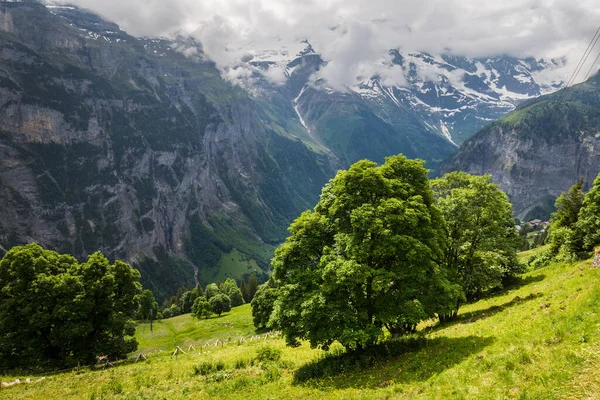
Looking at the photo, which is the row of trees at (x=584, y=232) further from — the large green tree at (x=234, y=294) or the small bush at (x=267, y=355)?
the large green tree at (x=234, y=294)

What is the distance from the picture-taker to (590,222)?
49.0 meters

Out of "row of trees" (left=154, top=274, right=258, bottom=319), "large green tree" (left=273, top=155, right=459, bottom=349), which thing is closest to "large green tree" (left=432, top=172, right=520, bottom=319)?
"large green tree" (left=273, top=155, right=459, bottom=349)

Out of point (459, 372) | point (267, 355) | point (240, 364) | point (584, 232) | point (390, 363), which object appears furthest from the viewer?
point (584, 232)

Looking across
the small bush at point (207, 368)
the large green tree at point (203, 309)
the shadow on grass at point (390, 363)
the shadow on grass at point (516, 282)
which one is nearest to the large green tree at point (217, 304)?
the large green tree at point (203, 309)

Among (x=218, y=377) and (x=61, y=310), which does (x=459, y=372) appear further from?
(x=61, y=310)

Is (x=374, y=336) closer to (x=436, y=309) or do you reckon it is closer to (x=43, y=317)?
(x=436, y=309)

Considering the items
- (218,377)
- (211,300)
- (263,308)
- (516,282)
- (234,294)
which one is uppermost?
(218,377)

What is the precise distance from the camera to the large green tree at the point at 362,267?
25.1 m

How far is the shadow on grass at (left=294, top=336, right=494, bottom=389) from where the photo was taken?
2136cm

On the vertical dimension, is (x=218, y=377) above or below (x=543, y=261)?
above

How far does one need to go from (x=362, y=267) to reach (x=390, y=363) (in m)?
6.89

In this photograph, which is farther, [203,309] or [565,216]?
[203,309]

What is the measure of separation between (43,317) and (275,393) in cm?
4068

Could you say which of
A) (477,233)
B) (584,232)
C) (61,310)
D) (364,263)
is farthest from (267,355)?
(584,232)
